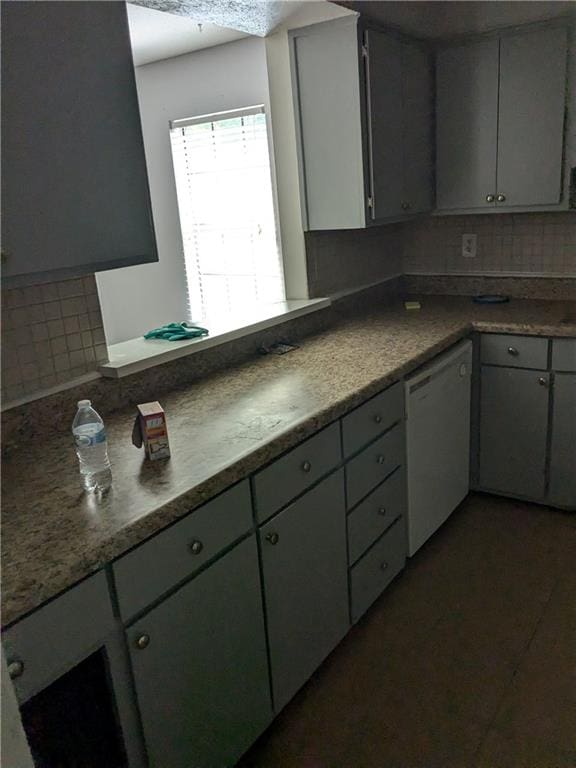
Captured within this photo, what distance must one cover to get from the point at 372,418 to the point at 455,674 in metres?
0.89

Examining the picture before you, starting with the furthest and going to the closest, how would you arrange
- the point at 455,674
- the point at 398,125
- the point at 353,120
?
1. the point at 398,125
2. the point at 353,120
3. the point at 455,674

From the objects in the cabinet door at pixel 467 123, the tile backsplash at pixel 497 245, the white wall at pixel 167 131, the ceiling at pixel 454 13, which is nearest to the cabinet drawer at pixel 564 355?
the tile backsplash at pixel 497 245

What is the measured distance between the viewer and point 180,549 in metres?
1.43

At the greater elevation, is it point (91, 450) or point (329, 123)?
point (329, 123)

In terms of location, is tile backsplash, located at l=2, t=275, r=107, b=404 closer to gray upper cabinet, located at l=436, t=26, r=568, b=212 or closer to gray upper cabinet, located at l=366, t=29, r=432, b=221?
gray upper cabinet, located at l=366, t=29, r=432, b=221

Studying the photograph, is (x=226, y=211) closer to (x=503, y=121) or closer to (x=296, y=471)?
(x=503, y=121)

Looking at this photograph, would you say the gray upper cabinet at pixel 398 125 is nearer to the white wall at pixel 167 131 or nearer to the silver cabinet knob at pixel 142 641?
the white wall at pixel 167 131

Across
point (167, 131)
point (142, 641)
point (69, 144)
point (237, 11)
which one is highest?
point (237, 11)

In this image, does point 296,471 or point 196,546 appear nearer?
point 196,546

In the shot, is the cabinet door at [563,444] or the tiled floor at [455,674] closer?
the tiled floor at [455,674]

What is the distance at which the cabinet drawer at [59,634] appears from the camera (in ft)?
3.66

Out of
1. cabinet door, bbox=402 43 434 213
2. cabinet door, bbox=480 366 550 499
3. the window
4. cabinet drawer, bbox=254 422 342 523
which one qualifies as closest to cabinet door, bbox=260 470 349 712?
cabinet drawer, bbox=254 422 342 523

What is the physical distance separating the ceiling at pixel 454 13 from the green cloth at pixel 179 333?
1.42m

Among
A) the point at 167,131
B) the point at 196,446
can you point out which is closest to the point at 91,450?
the point at 196,446
